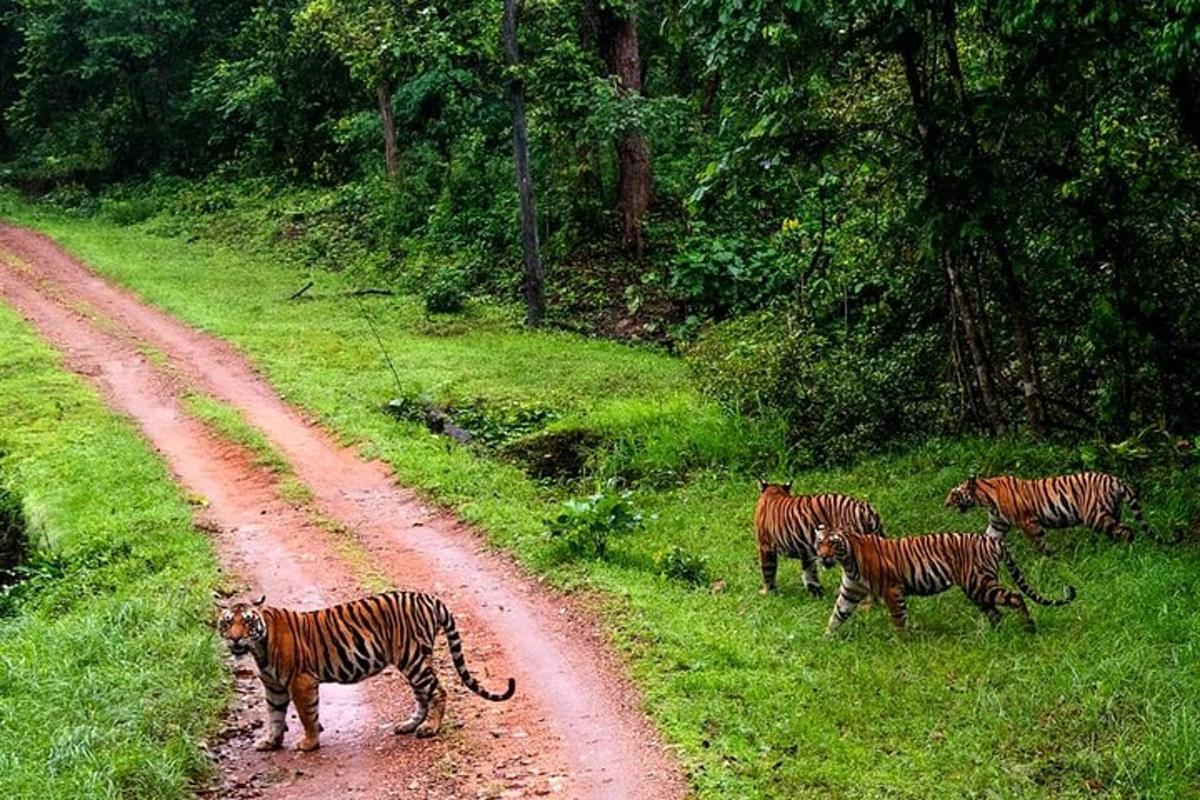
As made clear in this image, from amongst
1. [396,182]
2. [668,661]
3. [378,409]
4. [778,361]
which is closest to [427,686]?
[668,661]

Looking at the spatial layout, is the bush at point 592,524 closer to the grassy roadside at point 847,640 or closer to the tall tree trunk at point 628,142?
the grassy roadside at point 847,640

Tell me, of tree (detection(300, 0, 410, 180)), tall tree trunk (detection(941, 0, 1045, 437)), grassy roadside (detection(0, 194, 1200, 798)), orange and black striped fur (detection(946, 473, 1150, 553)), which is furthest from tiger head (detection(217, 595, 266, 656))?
tree (detection(300, 0, 410, 180))

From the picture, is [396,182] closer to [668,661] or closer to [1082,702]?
[668,661]

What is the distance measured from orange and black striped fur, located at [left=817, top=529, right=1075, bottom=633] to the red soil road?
2.07 m

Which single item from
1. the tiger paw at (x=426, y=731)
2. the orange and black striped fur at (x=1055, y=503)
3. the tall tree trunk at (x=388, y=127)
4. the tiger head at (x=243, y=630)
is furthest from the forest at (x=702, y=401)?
the tiger head at (x=243, y=630)

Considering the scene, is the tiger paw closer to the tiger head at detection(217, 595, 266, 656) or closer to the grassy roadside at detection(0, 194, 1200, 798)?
the tiger head at detection(217, 595, 266, 656)

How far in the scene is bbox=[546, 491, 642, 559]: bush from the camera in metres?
12.9

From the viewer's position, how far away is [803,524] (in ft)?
37.5

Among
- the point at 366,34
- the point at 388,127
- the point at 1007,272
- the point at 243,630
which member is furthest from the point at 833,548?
the point at 388,127

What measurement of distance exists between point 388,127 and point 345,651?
956 inches

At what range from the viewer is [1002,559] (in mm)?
10641

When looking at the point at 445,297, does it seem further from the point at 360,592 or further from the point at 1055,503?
the point at 1055,503

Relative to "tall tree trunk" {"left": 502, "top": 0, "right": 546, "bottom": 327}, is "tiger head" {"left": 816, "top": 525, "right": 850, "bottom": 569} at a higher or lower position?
lower

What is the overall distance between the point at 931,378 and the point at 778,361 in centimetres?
201
